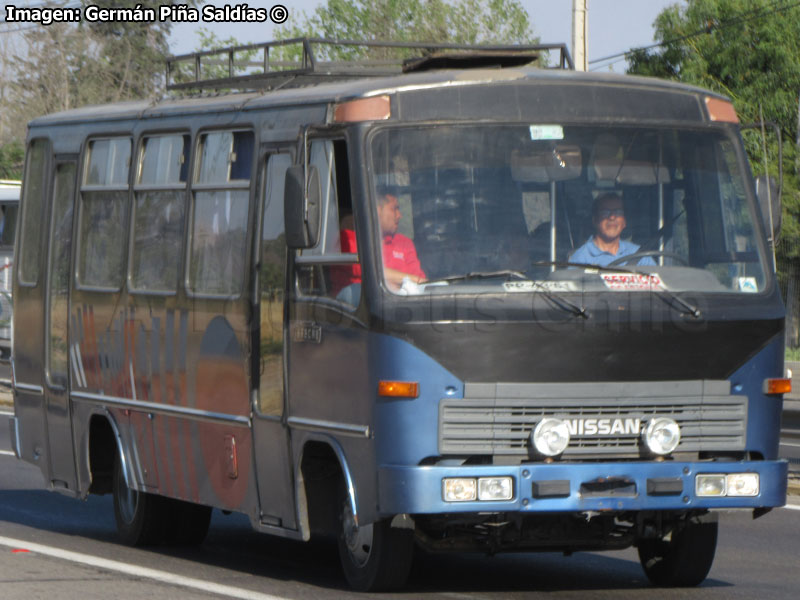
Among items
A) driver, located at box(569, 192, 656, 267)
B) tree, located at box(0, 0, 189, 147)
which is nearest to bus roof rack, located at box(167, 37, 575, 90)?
driver, located at box(569, 192, 656, 267)

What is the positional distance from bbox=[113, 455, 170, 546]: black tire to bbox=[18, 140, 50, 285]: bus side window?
6.03 feet

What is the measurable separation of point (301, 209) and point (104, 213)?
3359 mm

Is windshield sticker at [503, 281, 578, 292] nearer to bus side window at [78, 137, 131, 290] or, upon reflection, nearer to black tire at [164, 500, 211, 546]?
bus side window at [78, 137, 131, 290]

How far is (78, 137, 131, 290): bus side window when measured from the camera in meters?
11.3

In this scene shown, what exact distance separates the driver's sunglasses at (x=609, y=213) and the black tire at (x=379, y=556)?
5.85 ft

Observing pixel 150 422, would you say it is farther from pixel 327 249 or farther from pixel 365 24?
pixel 365 24

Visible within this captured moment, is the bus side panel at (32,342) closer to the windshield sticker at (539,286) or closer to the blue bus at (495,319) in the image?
→ the blue bus at (495,319)

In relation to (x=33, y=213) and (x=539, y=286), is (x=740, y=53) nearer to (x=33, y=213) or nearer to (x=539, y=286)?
(x=33, y=213)

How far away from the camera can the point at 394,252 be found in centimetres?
834

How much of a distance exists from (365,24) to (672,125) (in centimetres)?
5510

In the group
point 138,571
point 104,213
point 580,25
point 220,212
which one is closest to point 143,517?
point 138,571

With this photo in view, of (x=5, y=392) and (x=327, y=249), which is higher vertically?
(x=327, y=249)

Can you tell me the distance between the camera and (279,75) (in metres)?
10.2

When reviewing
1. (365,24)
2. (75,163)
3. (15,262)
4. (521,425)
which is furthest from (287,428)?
(365,24)
